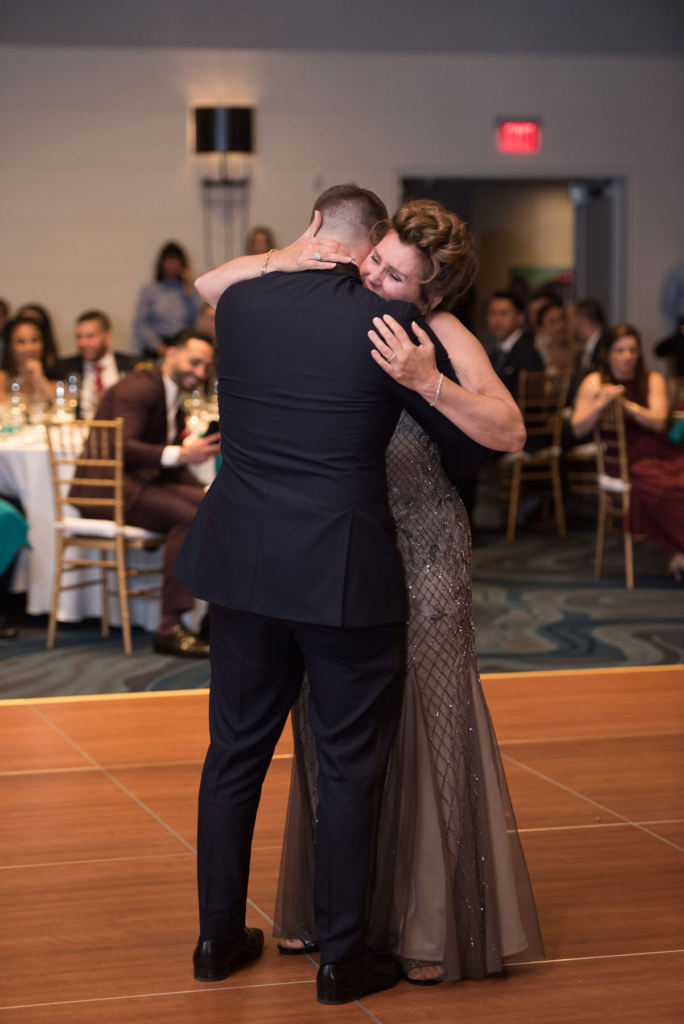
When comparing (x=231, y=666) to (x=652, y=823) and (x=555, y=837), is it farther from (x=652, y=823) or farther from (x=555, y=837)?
(x=652, y=823)

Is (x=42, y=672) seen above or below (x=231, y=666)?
below

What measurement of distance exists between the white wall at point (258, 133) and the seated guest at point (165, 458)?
17.0 ft

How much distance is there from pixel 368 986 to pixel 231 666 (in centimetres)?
64

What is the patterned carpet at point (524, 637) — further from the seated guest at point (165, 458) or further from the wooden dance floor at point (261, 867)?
the wooden dance floor at point (261, 867)

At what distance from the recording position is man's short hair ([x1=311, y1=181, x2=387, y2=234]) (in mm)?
1965

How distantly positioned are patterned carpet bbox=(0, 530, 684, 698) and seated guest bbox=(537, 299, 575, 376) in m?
2.54

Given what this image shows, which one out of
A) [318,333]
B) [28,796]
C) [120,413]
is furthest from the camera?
[120,413]

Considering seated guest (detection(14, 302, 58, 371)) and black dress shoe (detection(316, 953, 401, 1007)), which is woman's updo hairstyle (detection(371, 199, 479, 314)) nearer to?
black dress shoe (detection(316, 953, 401, 1007))

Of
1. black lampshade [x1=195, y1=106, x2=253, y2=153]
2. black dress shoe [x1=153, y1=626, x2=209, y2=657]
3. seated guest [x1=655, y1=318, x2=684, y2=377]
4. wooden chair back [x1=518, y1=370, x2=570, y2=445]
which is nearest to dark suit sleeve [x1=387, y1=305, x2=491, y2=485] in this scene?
black dress shoe [x1=153, y1=626, x2=209, y2=657]

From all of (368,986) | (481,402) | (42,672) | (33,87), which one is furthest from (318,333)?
(33,87)

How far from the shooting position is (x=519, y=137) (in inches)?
416

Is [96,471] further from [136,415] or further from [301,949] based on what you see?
[301,949]

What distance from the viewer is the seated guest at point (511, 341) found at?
782cm

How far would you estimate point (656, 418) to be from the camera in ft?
21.7
